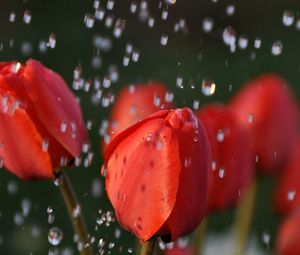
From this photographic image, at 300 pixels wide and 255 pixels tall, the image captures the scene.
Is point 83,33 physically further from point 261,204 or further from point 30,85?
point 30,85

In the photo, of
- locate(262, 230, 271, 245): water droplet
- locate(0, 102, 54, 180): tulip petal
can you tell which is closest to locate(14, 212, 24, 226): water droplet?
locate(262, 230, 271, 245): water droplet

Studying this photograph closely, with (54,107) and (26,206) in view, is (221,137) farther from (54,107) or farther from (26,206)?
(26,206)

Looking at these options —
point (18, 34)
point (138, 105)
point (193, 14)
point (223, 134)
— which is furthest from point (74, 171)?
point (223, 134)

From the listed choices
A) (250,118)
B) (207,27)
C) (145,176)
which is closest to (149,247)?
(145,176)

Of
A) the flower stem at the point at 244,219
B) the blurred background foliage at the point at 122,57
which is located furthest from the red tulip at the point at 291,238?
the blurred background foliage at the point at 122,57

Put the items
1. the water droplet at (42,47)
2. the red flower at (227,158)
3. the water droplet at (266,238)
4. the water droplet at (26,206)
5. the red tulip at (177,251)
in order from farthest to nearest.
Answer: the water droplet at (42,47), the water droplet at (26,206), the water droplet at (266,238), the red tulip at (177,251), the red flower at (227,158)

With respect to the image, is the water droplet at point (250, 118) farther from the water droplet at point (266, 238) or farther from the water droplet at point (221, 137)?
the water droplet at point (266, 238)

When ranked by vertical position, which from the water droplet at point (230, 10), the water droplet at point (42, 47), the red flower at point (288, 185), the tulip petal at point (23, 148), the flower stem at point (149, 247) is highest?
the tulip petal at point (23, 148)
